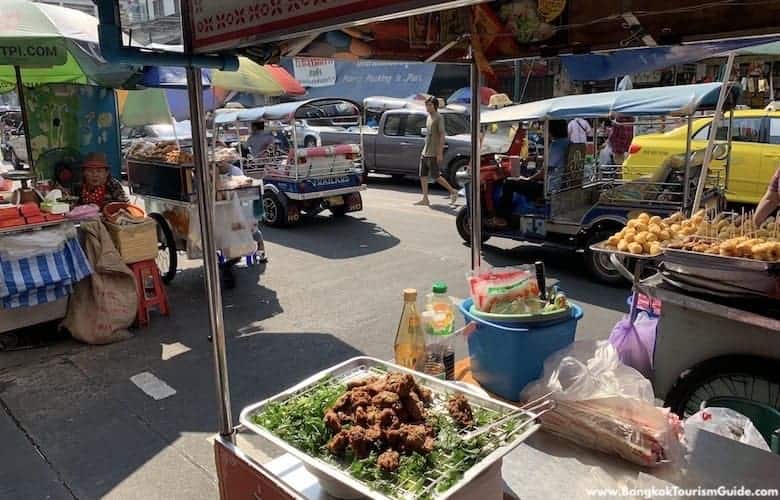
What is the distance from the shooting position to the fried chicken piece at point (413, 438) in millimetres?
1706

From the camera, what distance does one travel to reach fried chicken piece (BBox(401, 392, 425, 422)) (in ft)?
6.07

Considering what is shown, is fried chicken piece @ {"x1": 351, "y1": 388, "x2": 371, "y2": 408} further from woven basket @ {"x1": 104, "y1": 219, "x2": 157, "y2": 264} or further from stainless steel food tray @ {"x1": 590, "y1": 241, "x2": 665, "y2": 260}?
woven basket @ {"x1": 104, "y1": 219, "x2": 157, "y2": 264}

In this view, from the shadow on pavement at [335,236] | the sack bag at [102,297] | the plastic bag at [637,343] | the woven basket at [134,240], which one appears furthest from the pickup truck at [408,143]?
the plastic bag at [637,343]

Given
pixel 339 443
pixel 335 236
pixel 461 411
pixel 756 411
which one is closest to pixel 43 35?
pixel 335 236

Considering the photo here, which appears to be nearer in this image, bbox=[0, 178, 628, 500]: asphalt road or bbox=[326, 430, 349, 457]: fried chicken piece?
bbox=[326, 430, 349, 457]: fried chicken piece

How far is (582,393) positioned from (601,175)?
6.29m

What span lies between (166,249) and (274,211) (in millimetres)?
3065

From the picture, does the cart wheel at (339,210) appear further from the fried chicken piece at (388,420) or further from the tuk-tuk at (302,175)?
the fried chicken piece at (388,420)

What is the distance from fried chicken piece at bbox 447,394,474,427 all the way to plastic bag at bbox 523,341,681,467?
0.56 metres

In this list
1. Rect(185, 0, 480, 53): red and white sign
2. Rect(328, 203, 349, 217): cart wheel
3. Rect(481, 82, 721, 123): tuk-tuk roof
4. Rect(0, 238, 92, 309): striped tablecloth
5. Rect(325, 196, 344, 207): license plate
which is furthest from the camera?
Rect(328, 203, 349, 217): cart wheel

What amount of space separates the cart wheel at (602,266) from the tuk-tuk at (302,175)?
4463mm

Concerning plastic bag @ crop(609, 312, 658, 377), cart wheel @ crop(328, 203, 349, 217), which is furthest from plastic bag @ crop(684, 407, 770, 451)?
cart wheel @ crop(328, 203, 349, 217)

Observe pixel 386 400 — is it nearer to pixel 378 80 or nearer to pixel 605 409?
pixel 605 409

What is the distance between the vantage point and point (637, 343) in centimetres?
295
